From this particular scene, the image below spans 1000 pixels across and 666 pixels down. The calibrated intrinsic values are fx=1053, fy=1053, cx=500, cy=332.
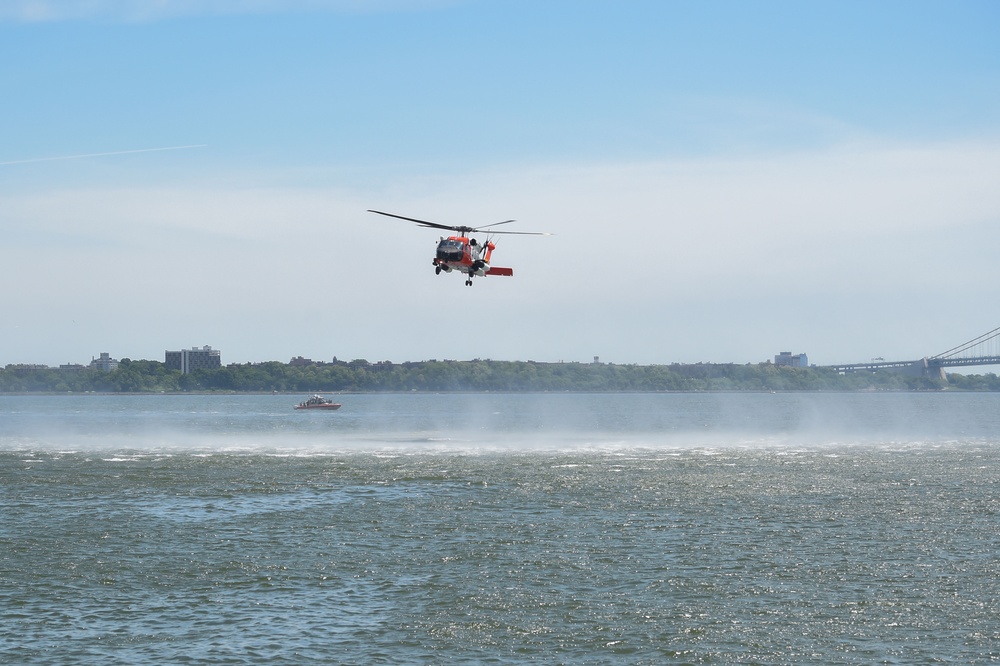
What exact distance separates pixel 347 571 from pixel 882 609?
55.9ft

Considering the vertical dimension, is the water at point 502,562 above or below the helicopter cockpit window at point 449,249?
below

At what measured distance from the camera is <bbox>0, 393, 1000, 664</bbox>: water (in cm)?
2678

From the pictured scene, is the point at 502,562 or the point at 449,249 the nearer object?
the point at 502,562

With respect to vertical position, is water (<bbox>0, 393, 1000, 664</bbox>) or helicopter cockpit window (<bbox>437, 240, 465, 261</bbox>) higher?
helicopter cockpit window (<bbox>437, 240, 465, 261</bbox>)

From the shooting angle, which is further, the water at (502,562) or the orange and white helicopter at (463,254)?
the orange and white helicopter at (463,254)

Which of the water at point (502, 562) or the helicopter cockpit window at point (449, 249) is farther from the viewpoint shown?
the helicopter cockpit window at point (449, 249)

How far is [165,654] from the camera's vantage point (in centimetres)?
2573

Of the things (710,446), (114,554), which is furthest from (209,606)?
(710,446)

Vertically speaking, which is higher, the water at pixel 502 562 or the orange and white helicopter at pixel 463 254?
the orange and white helicopter at pixel 463 254

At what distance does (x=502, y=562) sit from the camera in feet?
121

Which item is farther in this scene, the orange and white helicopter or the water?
the orange and white helicopter

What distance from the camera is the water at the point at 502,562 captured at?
26.8m

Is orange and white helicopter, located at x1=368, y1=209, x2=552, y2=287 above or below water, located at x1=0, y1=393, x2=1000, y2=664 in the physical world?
above

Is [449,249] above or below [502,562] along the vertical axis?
above
